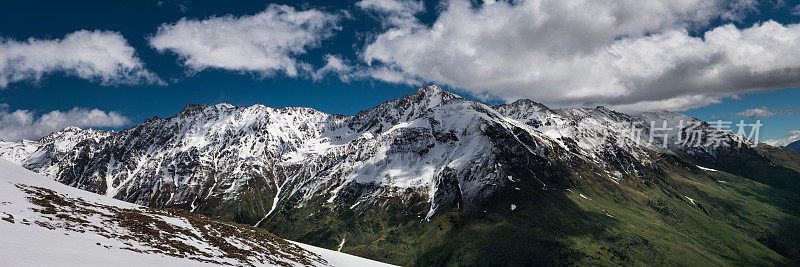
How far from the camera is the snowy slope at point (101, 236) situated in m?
21.7

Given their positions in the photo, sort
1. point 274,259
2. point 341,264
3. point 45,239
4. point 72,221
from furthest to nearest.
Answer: point 341,264 → point 274,259 → point 72,221 → point 45,239

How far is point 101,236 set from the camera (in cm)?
2977

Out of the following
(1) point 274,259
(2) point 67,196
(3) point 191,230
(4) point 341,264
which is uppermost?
(2) point 67,196

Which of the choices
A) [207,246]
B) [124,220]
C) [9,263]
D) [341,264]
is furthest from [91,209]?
[341,264]

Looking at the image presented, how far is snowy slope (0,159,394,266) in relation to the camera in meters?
21.7

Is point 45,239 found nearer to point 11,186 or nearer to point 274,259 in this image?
point 11,186

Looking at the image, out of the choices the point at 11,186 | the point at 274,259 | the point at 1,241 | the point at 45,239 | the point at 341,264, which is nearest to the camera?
the point at 1,241

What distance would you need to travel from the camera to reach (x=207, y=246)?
38344 millimetres

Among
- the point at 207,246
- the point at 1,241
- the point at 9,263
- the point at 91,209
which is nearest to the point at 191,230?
the point at 207,246

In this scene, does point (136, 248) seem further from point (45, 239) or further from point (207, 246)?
point (207, 246)

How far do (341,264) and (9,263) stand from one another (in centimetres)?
4985

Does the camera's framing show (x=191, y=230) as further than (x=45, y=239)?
Yes

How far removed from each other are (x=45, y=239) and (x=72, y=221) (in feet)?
32.5

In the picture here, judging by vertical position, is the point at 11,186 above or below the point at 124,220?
above
